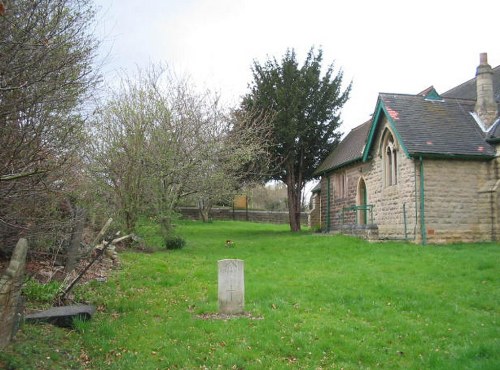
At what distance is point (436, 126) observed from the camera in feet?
64.7

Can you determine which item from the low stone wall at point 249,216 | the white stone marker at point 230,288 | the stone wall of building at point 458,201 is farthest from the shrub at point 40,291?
the low stone wall at point 249,216

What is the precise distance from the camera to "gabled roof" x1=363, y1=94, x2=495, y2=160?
18.6 metres

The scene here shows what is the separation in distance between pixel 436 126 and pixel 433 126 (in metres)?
0.14

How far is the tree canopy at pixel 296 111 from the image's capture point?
29.2 meters

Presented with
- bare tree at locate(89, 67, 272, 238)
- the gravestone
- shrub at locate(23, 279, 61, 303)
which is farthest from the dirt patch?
bare tree at locate(89, 67, 272, 238)

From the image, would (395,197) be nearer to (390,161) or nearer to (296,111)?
(390,161)

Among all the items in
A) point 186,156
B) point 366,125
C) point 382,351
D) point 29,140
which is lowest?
point 382,351

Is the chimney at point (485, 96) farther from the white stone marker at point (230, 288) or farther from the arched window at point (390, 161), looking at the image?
the white stone marker at point (230, 288)

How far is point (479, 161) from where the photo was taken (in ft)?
62.3

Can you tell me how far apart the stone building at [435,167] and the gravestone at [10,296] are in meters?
15.0

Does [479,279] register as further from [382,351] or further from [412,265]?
[382,351]

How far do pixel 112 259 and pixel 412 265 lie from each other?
28.0 ft

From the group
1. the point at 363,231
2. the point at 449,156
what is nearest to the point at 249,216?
the point at 363,231

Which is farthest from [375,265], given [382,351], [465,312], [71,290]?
[71,290]
